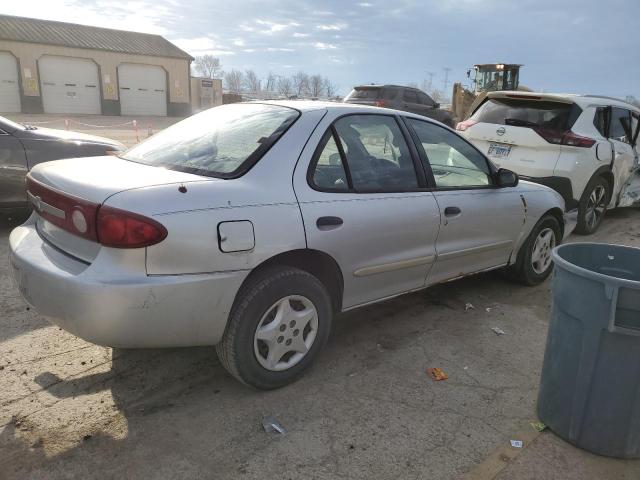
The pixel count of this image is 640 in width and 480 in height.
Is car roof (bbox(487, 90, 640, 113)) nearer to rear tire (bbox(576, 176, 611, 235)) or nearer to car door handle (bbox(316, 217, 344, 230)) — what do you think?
rear tire (bbox(576, 176, 611, 235))

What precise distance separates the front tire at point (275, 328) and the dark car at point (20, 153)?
404 centimetres

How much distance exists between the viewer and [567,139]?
625 cm

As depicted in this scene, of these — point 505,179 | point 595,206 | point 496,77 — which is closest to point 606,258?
Result: point 505,179

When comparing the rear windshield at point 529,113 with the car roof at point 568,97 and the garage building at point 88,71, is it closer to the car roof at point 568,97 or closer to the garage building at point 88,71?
the car roof at point 568,97

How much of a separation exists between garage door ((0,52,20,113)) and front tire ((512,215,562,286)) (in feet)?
110

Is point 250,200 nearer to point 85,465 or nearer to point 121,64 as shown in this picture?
point 85,465

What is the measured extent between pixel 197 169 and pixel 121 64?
35.6 m

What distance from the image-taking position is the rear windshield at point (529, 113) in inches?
251

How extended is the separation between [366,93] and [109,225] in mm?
15523

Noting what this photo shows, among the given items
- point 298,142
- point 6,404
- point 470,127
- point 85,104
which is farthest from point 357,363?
point 85,104

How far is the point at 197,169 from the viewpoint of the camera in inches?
111

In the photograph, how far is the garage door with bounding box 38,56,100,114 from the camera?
31.3 m

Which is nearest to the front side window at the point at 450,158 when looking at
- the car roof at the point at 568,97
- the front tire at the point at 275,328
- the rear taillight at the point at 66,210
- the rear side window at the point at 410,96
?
the front tire at the point at 275,328

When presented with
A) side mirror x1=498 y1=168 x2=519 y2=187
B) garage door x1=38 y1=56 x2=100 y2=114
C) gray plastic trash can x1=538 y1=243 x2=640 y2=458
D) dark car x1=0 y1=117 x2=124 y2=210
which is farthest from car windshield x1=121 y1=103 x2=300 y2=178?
garage door x1=38 y1=56 x2=100 y2=114
